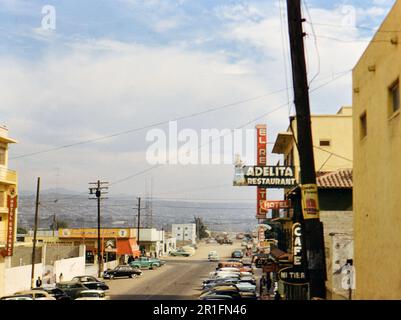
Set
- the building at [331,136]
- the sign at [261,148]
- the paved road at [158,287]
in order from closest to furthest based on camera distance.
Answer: the paved road at [158,287]
the building at [331,136]
the sign at [261,148]

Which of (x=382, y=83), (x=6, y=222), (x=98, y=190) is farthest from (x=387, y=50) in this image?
(x=98, y=190)

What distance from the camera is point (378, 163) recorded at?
1836 centimetres

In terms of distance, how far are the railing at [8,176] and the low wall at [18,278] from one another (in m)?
6.64

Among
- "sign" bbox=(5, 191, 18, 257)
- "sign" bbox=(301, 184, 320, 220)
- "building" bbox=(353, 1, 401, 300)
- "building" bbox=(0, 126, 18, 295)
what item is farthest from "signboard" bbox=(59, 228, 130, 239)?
"sign" bbox=(301, 184, 320, 220)

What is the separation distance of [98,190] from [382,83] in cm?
4775

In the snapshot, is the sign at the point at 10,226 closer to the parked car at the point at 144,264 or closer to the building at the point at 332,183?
the building at the point at 332,183

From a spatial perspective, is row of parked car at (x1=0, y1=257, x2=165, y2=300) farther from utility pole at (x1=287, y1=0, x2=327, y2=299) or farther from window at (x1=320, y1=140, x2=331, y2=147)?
utility pole at (x1=287, y1=0, x2=327, y2=299)

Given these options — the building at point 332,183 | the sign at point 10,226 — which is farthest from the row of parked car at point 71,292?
the building at point 332,183

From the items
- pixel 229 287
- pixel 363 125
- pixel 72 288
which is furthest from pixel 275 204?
pixel 363 125

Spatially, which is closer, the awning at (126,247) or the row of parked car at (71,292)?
the row of parked car at (71,292)

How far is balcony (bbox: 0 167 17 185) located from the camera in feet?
144

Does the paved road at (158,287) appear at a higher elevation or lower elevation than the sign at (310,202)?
lower

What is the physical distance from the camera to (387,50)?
17250 millimetres

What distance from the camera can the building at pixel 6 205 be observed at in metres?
40.1
